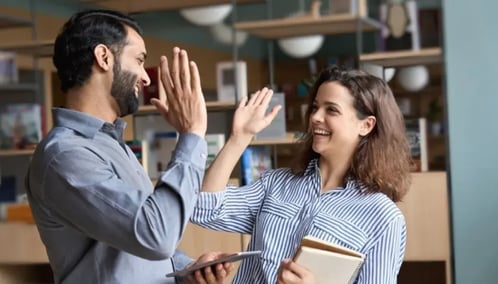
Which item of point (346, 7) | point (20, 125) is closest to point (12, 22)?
point (20, 125)

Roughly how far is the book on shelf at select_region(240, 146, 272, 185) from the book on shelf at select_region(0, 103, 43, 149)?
3.97ft

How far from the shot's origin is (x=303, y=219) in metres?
1.50

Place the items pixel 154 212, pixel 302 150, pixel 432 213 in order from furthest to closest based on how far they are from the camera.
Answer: pixel 432 213 < pixel 302 150 < pixel 154 212

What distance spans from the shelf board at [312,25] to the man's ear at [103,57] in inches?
94.7

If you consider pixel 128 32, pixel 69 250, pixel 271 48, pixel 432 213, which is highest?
Answer: pixel 271 48

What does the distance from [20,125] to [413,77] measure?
86.1 inches

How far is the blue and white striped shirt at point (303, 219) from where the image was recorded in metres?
1.44

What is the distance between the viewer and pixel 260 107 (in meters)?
→ 1.49

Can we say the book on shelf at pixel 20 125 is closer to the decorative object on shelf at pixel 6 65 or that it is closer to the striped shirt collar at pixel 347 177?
the decorative object on shelf at pixel 6 65

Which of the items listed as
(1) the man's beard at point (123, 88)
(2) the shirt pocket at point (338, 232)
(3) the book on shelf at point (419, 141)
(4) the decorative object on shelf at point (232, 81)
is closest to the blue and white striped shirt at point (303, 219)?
(2) the shirt pocket at point (338, 232)

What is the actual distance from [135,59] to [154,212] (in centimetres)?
33

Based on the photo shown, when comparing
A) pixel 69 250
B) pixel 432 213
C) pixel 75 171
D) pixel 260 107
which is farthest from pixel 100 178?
→ pixel 432 213

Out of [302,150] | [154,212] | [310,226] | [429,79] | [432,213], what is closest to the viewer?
[154,212]

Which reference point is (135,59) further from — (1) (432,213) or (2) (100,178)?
(1) (432,213)
